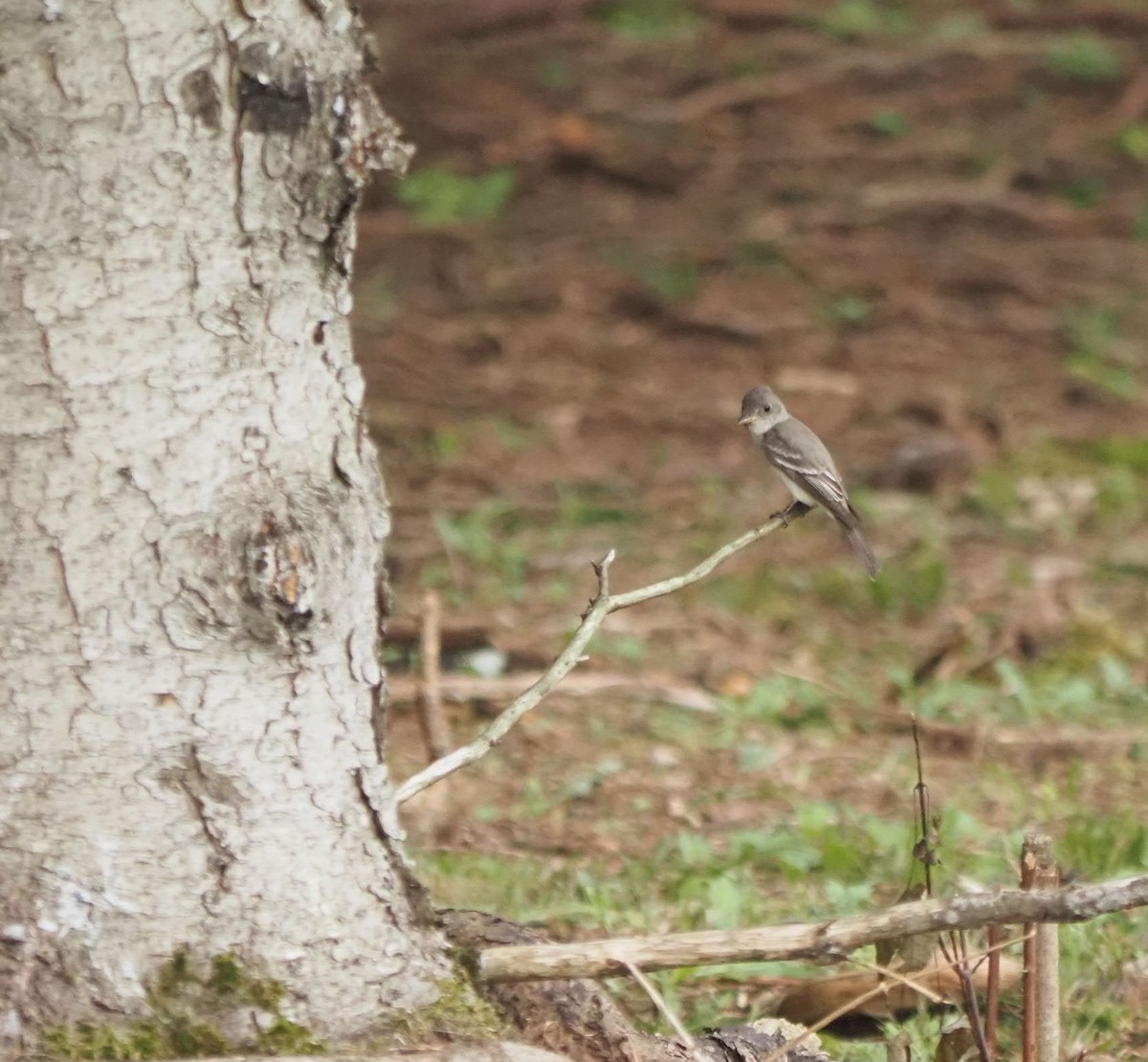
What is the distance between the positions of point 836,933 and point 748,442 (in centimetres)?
594

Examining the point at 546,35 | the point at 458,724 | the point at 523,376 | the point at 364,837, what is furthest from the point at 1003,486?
the point at 546,35

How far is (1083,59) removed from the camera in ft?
39.8

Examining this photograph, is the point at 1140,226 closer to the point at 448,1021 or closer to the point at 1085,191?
the point at 1085,191

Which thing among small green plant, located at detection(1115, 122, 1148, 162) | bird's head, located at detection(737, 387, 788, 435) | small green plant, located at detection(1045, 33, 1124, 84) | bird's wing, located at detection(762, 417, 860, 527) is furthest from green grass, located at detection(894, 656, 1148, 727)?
small green plant, located at detection(1045, 33, 1124, 84)

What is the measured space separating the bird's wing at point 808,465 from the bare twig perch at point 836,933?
2.33 meters

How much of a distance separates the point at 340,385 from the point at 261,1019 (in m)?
0.92

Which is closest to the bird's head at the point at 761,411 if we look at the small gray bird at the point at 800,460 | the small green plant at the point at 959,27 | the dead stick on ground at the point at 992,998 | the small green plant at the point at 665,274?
the small gray bird at the point at 800,460

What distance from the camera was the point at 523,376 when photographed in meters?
8.98

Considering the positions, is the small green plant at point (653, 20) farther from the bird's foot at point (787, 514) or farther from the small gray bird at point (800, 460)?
the bird's foot at point (787, 514)

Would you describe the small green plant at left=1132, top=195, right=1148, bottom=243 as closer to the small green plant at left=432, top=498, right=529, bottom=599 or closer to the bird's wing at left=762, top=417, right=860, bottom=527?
the small green plant at left=432, top=498, right=529, bottom=599

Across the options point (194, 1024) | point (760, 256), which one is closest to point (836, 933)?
point (194, 1024)

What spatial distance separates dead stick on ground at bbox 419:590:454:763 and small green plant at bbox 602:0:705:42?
27.1 feet

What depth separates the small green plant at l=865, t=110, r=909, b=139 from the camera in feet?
37.9

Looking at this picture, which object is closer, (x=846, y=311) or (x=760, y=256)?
(x=846, y=311)
